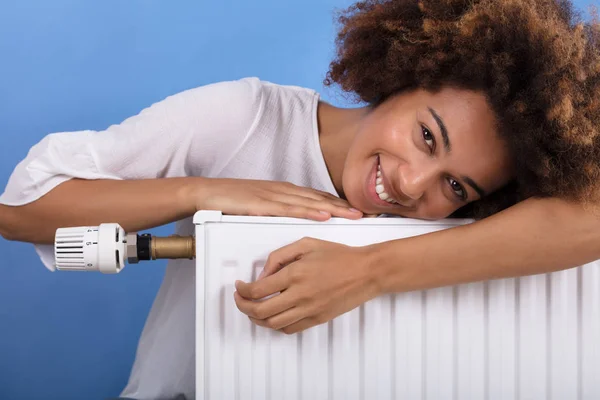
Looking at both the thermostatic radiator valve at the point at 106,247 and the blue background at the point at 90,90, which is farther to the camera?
the blue background at the point at 90,90

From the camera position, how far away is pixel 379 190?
0.99 metres

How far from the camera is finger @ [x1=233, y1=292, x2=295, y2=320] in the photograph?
84 centimetres

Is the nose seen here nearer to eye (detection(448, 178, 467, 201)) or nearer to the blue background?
eye (detection(448, 178, 467, 201))

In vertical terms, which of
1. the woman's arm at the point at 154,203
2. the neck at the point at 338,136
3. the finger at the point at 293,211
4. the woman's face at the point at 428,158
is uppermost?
the neck at the point at 338,136

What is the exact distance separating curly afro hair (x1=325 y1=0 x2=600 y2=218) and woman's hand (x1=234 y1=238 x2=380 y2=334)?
251 millimetres

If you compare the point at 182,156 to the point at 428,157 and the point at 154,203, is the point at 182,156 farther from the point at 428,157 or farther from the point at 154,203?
the point at 428,157

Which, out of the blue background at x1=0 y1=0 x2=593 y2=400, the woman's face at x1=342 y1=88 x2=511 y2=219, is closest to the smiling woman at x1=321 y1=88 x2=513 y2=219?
the woman's face at x1=342 y1=88 x2=511 y2=219

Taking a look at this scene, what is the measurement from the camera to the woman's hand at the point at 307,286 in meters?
0.84

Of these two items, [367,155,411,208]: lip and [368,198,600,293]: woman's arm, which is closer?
[368,198,600,293]: woman's arm

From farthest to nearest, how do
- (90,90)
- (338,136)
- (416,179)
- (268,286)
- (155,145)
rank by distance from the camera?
(90,90)
(338,136)
(155,145)
(416,179)
(268,286)

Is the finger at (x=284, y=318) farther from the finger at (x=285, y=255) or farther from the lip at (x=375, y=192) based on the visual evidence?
the lip at (x=375, y=192)

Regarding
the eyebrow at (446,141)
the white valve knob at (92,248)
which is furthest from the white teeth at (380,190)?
the white valve knob at (92,248)

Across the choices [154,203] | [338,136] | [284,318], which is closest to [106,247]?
[154,203]

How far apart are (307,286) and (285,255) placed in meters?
0.05
